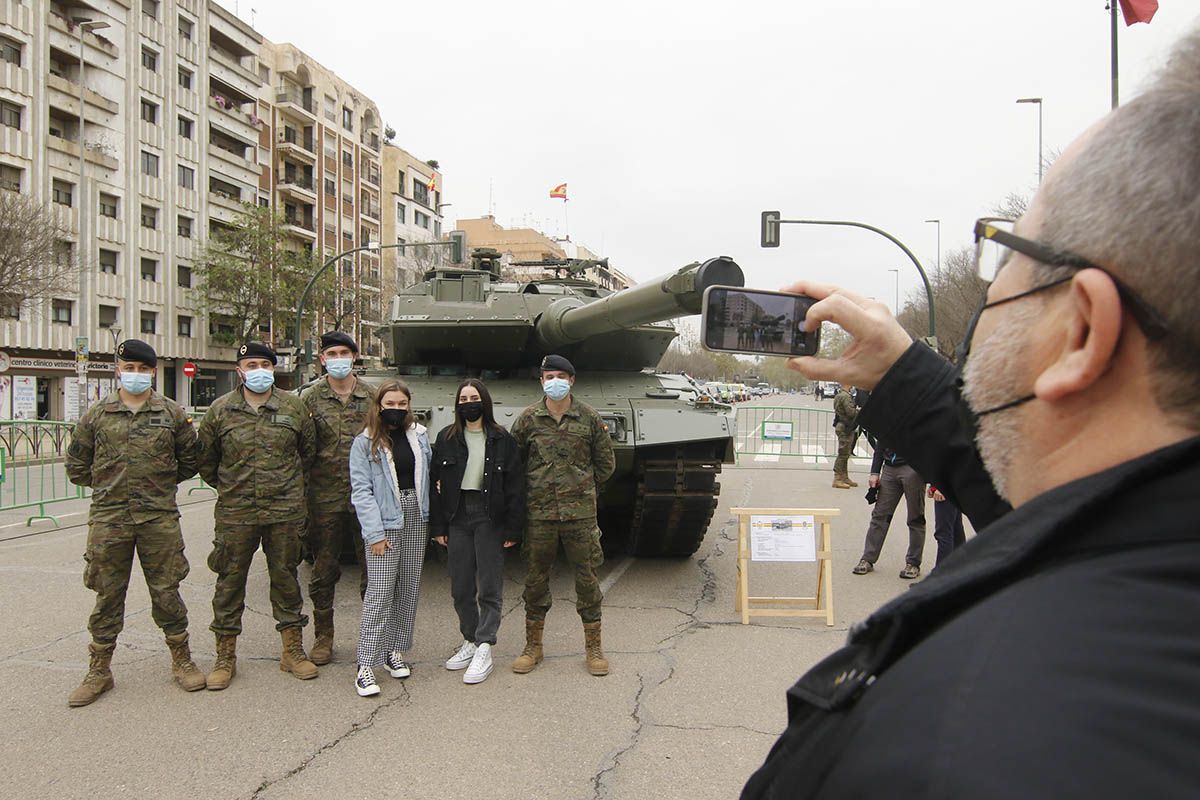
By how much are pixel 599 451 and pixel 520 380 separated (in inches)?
109

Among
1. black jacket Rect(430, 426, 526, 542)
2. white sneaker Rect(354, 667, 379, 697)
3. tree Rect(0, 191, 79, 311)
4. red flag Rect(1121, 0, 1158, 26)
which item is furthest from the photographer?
tree Rect(0, 191, 79, 311)

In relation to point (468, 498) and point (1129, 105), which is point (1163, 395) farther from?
point (468, 498)

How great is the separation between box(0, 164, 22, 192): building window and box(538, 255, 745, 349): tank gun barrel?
29077 millimetres

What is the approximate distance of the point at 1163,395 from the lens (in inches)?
34.3

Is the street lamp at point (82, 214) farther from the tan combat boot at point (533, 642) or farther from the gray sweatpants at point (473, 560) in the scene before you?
the tan combat boot at point (533, 642)

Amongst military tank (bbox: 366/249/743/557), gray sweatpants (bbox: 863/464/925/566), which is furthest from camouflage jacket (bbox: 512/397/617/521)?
gray sweatpants (bbox: 863/464/925/566)

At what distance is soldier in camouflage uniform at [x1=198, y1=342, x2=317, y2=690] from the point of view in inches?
Result: 205

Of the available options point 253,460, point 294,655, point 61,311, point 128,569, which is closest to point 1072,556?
point 253,460

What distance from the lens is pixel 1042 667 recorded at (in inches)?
28.9

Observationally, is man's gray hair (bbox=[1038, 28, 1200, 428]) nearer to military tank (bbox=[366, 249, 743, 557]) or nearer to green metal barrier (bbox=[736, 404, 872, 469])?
military tank (bbox=[366, 249, 743, 557])

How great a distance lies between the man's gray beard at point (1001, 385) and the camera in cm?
108

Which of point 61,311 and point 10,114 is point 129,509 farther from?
point 10,114

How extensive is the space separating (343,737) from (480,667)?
1046 millimetres

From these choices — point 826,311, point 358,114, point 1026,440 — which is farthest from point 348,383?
point 358,114
